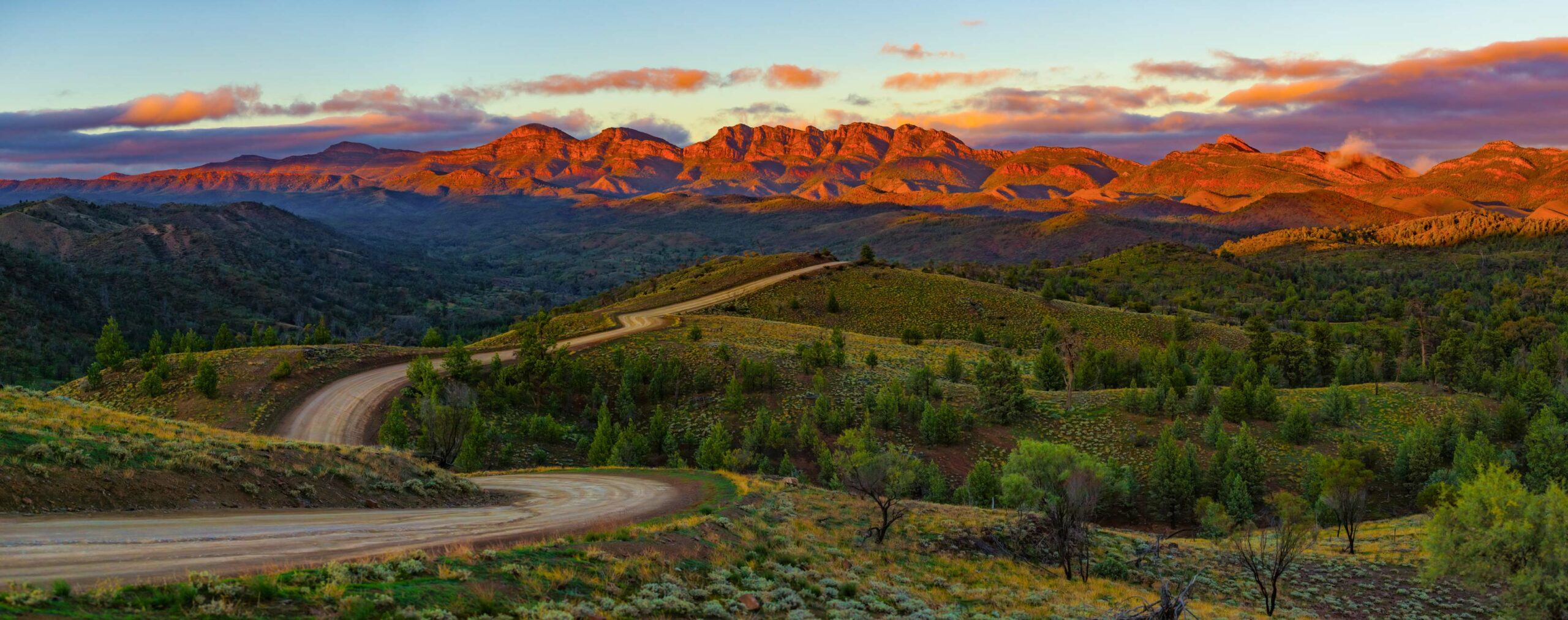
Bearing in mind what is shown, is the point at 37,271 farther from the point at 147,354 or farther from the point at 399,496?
the point at 399,496

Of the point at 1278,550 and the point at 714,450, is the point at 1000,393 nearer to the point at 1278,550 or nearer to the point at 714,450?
the point at 714,450

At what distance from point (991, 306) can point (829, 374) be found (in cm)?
5810

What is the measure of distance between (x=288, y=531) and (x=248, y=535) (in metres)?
1.02

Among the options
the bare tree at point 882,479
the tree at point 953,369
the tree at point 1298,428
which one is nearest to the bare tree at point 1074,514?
the bare tree at point 882,479

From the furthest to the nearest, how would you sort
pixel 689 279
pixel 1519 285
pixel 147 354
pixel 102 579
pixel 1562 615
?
pixel 1519 285, pixel 689 279, pixel 147 354, pixel 1562 615, pixel 102 579

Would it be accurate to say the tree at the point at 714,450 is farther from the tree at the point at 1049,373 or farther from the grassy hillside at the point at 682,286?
the grassy hillside at the point at 682,286

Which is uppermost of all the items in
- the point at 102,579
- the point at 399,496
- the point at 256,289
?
the point at 102,579

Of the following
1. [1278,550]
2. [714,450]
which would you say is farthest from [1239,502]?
[714,450]

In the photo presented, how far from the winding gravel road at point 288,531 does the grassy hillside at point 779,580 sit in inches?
67.9

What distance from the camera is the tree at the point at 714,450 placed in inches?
1955

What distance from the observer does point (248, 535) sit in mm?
17500

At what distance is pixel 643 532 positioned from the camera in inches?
822

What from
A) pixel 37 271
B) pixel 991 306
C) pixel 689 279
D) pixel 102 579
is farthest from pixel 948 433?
pixel 37 271

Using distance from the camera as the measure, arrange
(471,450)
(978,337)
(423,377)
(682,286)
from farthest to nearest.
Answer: (682,286)
(978,337)
(423,377)
(471,450)
